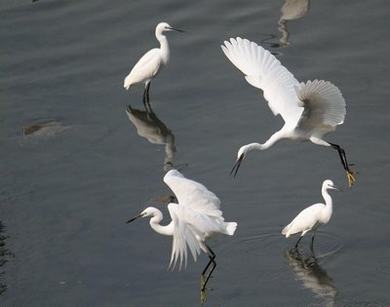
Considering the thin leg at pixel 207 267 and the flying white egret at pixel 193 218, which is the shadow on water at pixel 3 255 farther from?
the thin leg at pixel 207 267

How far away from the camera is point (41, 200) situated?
1159 centimetres

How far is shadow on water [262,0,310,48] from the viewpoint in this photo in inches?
623

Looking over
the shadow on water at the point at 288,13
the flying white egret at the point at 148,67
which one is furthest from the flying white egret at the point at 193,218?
the shadow on water at the point at 288,13

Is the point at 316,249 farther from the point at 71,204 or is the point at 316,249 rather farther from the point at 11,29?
the point at 11,29

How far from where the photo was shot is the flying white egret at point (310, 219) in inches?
388

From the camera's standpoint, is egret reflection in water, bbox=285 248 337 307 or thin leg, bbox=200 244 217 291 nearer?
egret reflection in water, bbox=285 248 337 307

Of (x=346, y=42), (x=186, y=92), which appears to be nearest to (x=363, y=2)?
(x=346, y=42)

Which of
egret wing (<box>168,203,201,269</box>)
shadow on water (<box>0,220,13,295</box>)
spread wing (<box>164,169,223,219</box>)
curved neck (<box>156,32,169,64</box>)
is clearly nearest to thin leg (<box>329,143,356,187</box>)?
spread wing (<box>164,169,223,219</box>)

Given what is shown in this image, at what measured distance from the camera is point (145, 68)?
47.5 ft

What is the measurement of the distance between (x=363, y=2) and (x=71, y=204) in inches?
281

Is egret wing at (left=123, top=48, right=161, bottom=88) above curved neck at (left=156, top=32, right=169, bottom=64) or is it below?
below

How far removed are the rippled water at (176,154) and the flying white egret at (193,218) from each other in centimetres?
35

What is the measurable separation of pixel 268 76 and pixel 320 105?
1.27 m

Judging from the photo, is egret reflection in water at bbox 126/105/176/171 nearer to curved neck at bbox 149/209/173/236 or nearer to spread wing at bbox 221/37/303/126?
spread wing at bbox 221/37/303/126
